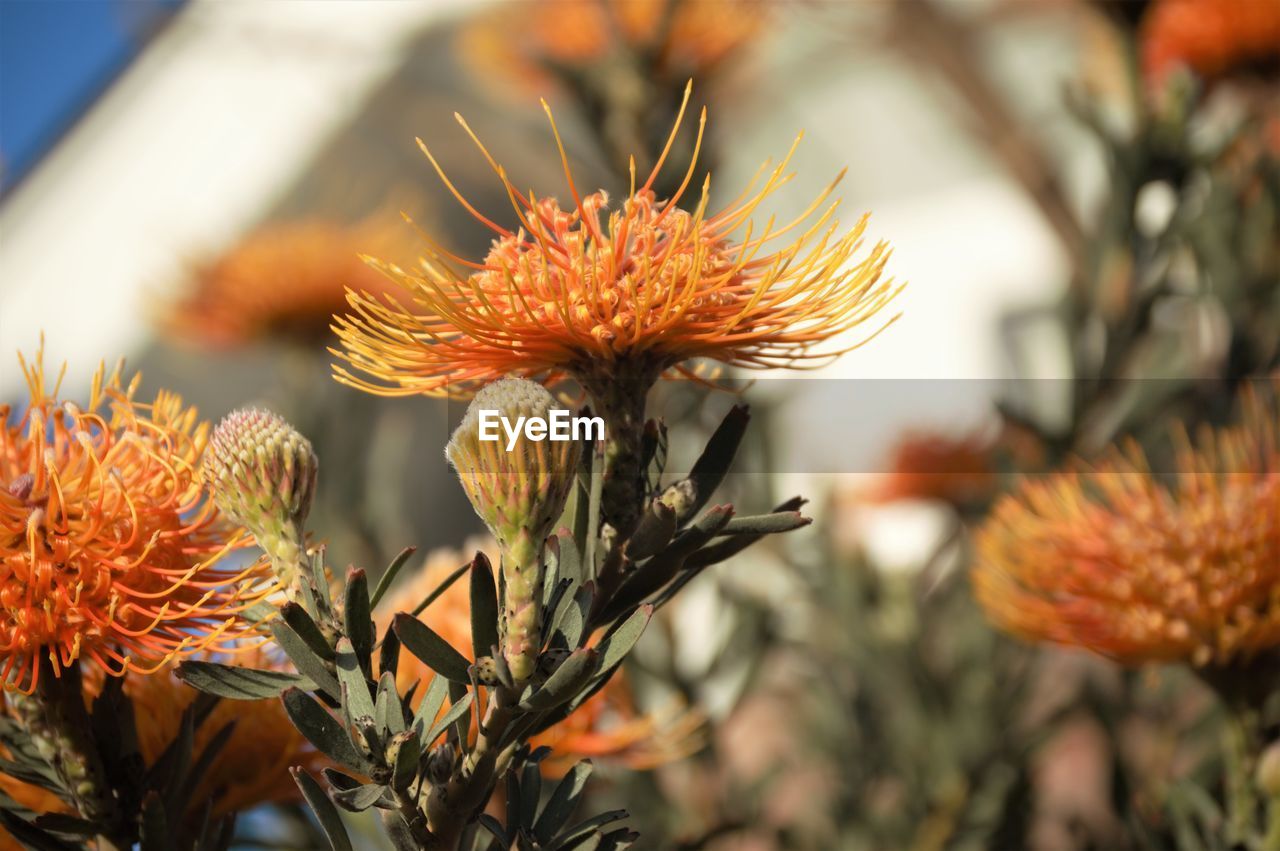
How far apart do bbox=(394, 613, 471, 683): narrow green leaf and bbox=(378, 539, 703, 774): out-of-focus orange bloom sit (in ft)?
0.34

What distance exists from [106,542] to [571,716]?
212 millimetres

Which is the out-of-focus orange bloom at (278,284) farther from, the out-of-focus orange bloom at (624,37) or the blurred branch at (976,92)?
A: the blurred branch at (976,92)

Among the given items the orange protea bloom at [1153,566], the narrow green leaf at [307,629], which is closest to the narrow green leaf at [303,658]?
the narrow green leaf at [307,629]

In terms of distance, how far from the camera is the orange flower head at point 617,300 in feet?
1.16

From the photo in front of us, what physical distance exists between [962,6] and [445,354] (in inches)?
70.3

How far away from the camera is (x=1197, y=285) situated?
3.22ft

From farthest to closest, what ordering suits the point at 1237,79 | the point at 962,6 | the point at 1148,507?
the point at 962,6, the point at 1237,79, the point at 1148,507

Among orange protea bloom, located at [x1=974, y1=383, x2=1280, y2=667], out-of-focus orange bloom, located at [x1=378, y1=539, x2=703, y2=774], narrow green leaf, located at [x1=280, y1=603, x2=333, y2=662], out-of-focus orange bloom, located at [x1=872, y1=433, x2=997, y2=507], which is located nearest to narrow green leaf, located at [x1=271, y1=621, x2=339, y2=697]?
narrow green leaf, located at [x1=280, y1=603, x2=333, y2=662]

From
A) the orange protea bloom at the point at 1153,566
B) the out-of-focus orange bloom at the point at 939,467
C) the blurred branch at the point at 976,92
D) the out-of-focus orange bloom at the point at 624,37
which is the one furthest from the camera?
the blurred branch at the point at 976,92

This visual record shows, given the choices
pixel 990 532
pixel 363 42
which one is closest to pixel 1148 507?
pixel 990 532

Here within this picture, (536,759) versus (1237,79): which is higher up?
(1237,79)

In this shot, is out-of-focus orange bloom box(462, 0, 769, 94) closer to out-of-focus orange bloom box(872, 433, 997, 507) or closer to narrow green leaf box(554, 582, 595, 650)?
out-of-focus orange bloom box(872, 433, 997, 507)

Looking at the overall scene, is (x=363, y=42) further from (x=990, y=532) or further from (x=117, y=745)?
(x=117, y=745)

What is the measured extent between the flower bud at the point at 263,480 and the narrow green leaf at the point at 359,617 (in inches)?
1.4
